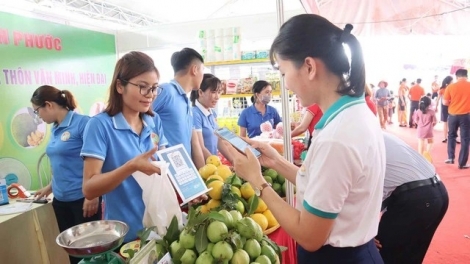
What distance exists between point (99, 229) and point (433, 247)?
3.33m

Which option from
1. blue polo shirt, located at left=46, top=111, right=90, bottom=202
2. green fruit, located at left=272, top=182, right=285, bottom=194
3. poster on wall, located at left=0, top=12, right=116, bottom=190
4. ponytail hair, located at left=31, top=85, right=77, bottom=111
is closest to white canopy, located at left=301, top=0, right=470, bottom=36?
green fruit, located at left=272, top=182, right=285, bottom=194

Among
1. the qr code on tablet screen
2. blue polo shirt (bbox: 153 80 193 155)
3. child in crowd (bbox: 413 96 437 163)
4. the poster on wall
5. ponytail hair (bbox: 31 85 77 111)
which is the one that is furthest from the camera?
child in crowd (bbox: 413 96 437 163)

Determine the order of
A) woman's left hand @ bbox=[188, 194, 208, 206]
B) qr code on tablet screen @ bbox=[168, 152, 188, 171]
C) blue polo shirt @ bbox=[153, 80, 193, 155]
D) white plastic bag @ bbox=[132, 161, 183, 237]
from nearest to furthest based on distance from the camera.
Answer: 1. white plastic bag @ bbox=[132, 161, 183, 237]
2. qr code on tablet screen @ bbox=[168, 152, 188, 171]
3. woman's left hand @ bbox=[188, 194, 208, 206]
4. blue polo shirt @ bbox=[153, 80, 193, 155]

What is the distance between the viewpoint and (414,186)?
179 cm

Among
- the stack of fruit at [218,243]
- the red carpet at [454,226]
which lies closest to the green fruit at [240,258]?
the stack of fruit at [218,243]

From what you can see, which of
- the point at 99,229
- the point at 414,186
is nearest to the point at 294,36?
the point at 99,229

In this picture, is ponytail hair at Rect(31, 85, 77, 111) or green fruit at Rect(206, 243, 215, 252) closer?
green fruit at Rect(206, 243, 215, 252)

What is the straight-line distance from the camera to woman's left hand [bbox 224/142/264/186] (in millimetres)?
1214

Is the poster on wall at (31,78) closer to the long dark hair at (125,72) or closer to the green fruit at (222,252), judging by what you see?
the long dark hair at (125,72)

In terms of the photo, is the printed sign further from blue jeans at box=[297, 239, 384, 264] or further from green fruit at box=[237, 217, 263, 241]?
blue jeans at box=[297, 239, 384, 264]

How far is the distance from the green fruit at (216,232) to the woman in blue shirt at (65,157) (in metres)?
1.63

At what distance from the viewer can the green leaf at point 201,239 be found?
1.11 m

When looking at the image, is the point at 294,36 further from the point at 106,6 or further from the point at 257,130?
the point at 106,6

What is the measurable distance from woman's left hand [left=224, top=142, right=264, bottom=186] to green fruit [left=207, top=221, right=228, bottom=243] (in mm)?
180
